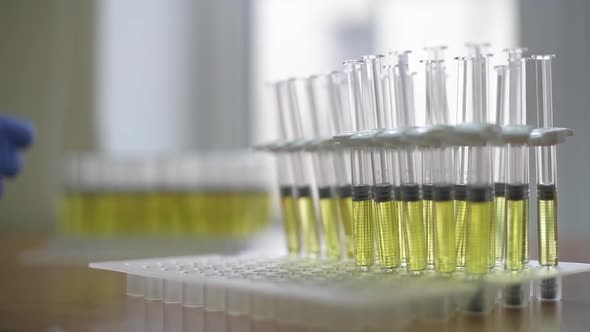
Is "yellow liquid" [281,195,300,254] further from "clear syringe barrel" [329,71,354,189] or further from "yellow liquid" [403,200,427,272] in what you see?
"yellow liquid" [403,200,427,272]

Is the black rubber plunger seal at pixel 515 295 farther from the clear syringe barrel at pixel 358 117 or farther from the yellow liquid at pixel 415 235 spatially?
the clear syringe barrel at pixel 358 117

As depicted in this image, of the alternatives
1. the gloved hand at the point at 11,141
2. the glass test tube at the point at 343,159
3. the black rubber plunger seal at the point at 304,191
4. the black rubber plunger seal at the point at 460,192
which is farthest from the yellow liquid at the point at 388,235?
the gloved hand at the point at 11,141

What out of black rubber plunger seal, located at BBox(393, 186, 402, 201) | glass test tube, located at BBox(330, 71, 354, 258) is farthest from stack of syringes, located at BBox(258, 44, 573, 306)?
glass test tube, located at BBox(330, 71, 354, 258)

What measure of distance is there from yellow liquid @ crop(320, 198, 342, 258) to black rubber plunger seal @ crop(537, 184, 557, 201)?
16.1 inches

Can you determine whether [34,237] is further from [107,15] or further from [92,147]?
[107,15]

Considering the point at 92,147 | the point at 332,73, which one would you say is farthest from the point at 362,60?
the point at 92,147

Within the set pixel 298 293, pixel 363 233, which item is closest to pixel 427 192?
pixel 363 233

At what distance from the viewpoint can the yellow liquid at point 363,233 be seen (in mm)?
1185

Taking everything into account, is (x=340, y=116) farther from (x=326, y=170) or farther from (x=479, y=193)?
(x=479, y=193)

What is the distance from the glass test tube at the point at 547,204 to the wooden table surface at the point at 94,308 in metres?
0.03

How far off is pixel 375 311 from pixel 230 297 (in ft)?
1.03

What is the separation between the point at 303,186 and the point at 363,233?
1.04 ft

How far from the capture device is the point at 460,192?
109cm

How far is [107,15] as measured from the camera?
375cm
